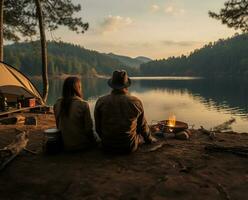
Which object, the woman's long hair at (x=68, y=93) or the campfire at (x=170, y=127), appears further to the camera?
the campfire at (x=170, y=127)

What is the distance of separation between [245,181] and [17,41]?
20.2 m

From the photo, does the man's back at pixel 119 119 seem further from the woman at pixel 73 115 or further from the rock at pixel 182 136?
the rock at pixel 182 136

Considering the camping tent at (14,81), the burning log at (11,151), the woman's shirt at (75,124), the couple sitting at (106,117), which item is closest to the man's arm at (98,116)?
the couple sitting at (106,117)

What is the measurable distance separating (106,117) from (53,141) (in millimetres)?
1292

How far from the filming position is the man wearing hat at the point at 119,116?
683 cm

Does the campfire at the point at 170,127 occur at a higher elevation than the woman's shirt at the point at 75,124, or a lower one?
lower

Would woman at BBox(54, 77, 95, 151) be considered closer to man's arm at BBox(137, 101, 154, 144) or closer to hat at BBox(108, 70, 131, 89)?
hat at BBox(108, 70, 131, 89)

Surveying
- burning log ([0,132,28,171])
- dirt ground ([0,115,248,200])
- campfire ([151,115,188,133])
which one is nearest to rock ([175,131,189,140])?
campfire ([151,115,188,133])

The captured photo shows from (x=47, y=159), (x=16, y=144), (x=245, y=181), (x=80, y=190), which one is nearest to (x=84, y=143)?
(x=47, y=159)

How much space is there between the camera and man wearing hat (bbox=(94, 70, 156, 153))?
6828 millimetres

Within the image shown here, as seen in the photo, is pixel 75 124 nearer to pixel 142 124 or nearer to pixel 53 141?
pixel 53 141

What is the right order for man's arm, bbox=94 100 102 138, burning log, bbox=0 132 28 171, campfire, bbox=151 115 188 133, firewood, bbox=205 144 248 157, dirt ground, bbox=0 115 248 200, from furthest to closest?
campfire, bbox=151 115 188 133
firewood, bbox=205 144 248 157
man's arm, bbox=94 100 102 138
burning log, bbox=0 132 28 171
dirt ground, bbox=0 115 248 200

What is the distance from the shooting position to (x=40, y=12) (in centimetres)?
1941

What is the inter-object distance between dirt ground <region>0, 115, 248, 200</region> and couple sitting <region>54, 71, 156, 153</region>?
Result: 0.96ft
